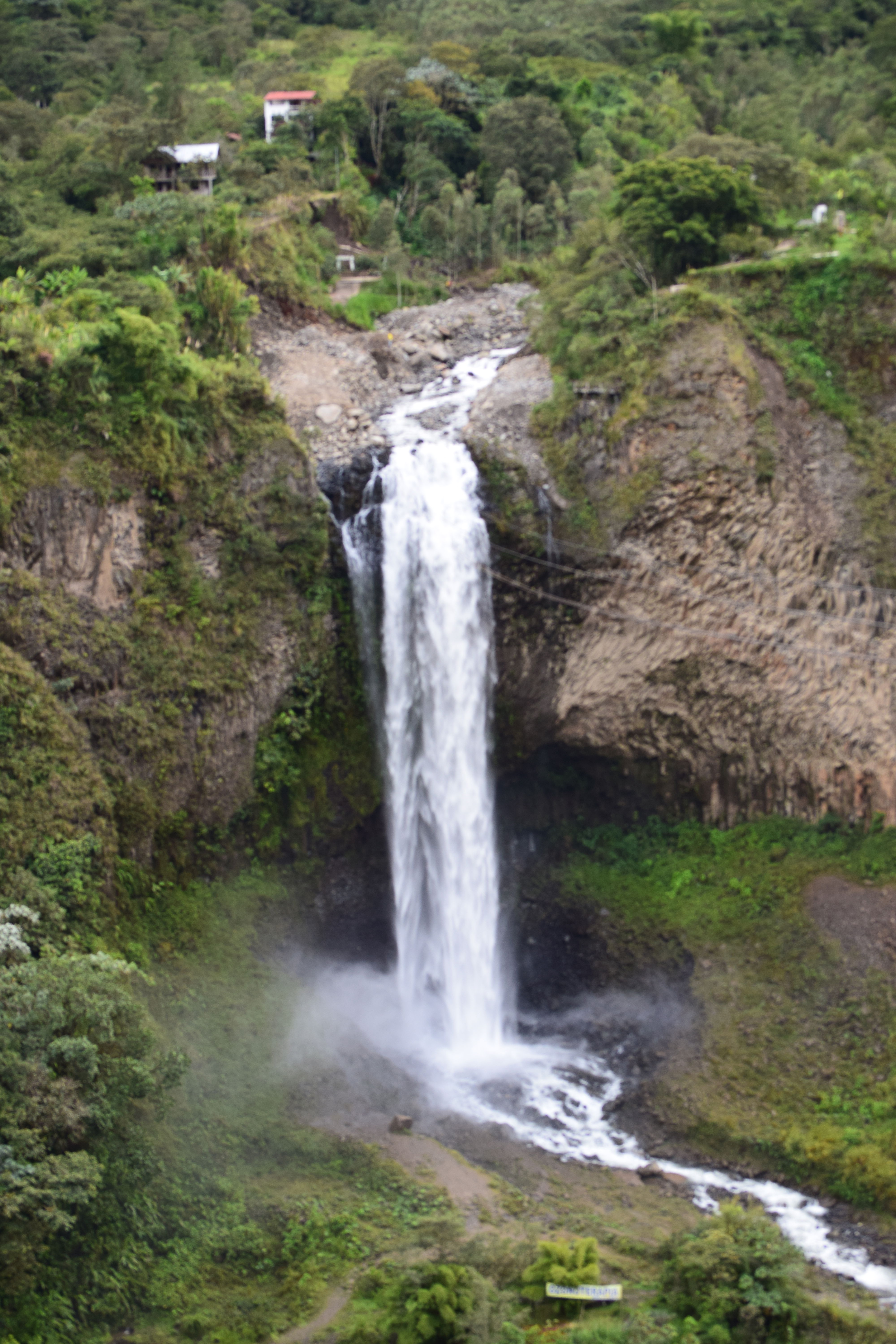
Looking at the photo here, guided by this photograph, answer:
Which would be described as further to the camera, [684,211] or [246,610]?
[684,211]

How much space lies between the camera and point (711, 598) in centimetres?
1961

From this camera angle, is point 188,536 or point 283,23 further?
point 283,23

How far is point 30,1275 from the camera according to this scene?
32.3 ft

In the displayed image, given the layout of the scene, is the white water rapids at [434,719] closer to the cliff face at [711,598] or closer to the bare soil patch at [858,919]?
the cliff face at [711,598]

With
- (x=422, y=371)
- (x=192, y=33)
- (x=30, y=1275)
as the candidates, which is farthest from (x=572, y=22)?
(x=30, y=1275)

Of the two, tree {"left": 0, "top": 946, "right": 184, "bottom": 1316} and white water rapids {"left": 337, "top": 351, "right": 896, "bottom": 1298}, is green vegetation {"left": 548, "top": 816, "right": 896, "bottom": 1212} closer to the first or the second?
white water rapids {"left": 337, "top": 351, "right": 896, "bottom": 1298}

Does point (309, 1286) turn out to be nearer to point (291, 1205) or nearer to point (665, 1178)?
point (291, 1205)

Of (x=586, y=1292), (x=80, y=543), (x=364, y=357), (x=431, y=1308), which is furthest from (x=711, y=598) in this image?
(x=431, y=1308)

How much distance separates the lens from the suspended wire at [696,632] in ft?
63.8

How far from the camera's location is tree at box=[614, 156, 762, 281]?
2248 cm

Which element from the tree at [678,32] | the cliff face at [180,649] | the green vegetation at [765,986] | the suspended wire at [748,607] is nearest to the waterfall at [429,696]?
the cliff face at [180,649]

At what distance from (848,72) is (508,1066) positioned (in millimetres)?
39550

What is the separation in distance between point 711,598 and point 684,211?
9.06m

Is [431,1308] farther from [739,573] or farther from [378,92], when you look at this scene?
[378,92]
